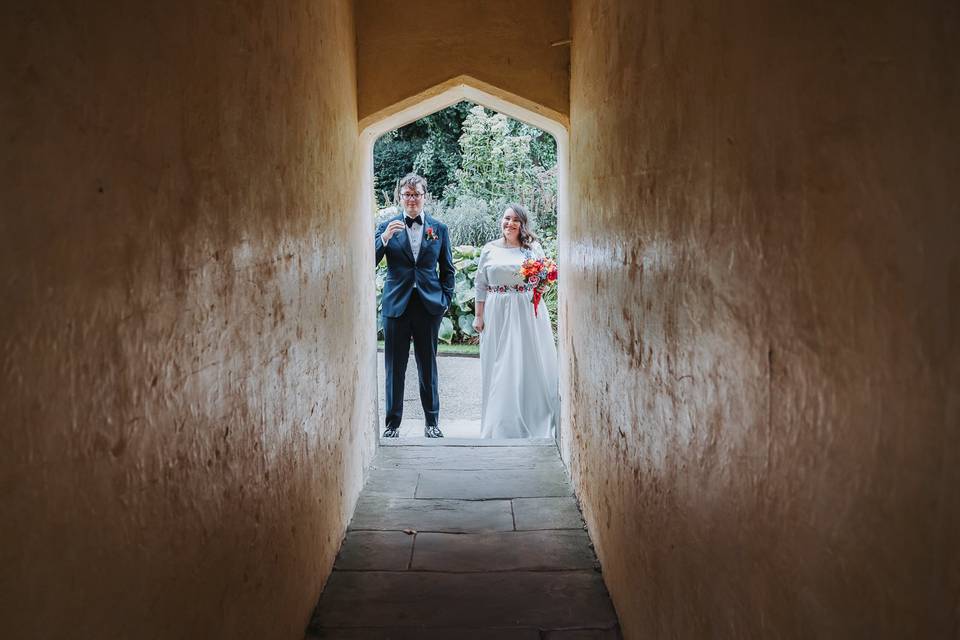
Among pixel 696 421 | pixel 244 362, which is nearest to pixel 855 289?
pixel 696 421

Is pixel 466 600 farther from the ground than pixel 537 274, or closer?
closer

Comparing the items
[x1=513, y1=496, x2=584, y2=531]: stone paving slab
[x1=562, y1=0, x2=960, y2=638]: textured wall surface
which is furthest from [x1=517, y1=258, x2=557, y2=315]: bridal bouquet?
[x1=562, y1=0, x2=960, y2=638]: textured wall surface

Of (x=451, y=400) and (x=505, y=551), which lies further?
(x=451, y=400)

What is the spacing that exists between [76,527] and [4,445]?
0.24 m

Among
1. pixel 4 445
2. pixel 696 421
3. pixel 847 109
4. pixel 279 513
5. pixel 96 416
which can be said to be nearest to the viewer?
pixel 4 445

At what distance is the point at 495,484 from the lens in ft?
16.4

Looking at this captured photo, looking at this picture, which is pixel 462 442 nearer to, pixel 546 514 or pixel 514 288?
pixel 514 288

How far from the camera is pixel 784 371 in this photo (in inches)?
54.1

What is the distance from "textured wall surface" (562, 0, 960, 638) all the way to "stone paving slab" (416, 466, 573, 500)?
209 centimetres

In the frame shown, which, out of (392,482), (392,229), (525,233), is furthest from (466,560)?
(525,233)

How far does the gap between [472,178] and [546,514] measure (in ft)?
30.9

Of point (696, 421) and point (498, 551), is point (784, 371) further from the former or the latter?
point (498, 551)

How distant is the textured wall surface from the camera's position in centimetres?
91

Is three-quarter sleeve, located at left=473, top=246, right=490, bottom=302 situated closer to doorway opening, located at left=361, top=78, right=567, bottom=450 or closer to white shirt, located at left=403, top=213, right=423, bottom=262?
white shirt, located at left=403, top=213, right=423, bottom=262
